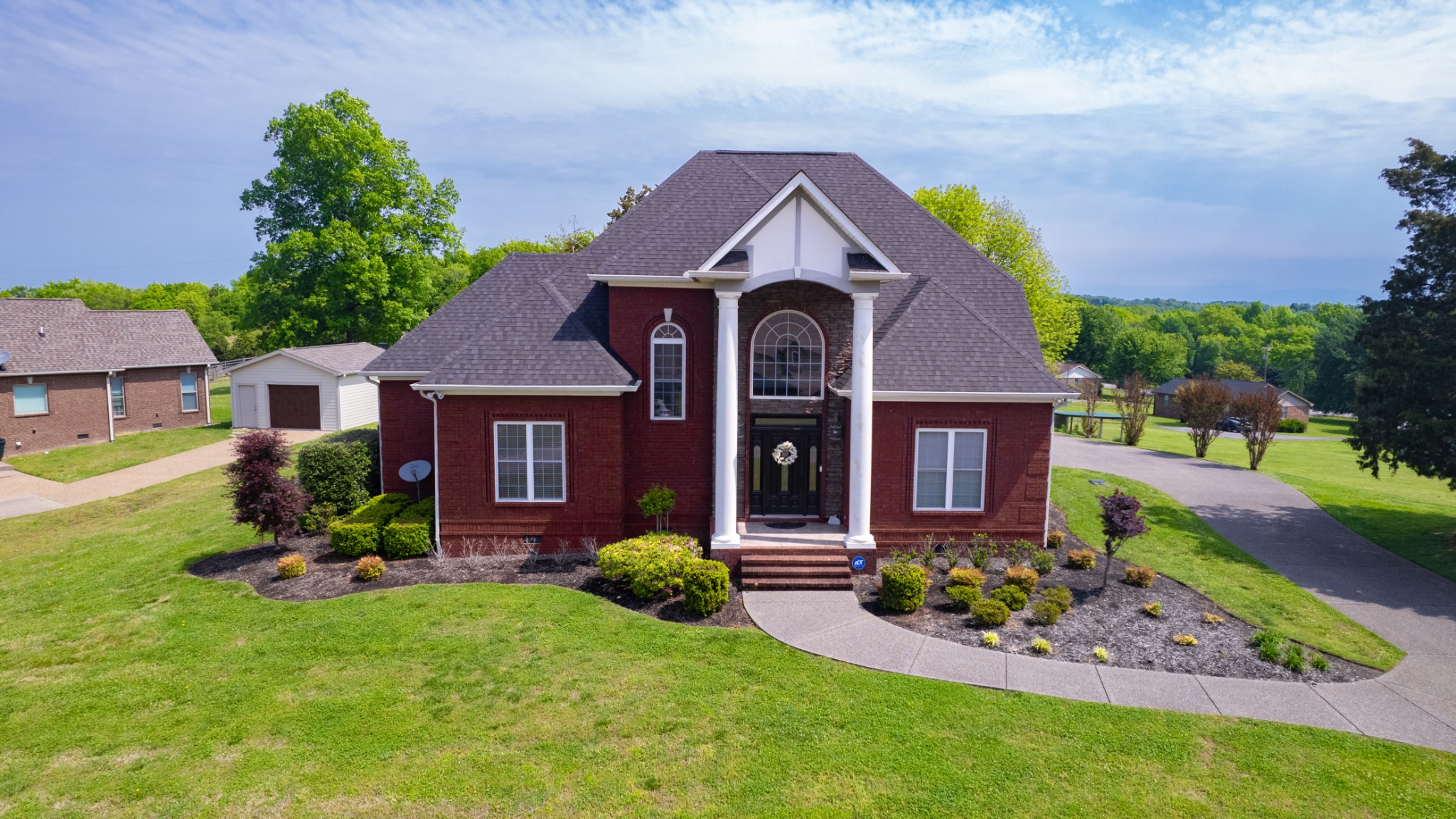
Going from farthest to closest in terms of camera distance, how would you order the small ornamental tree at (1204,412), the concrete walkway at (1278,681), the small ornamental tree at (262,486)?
the small ornamental tree at (1204,412)
the small ornamental tree at (262,486)
the concrete walkway at (1278,681)

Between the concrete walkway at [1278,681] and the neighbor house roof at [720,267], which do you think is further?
the neighbor house roof at [720,267]

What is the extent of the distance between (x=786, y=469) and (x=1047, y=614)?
6583mm

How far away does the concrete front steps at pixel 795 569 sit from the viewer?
47.6 ft

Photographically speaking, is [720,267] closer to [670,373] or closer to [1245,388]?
[670,373]

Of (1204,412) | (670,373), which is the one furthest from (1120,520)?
(1204,412)

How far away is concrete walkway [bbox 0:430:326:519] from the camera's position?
22109 millimetres

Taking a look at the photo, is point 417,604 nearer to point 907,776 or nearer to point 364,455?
point 364,455

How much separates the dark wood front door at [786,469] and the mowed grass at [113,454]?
83.4 ft

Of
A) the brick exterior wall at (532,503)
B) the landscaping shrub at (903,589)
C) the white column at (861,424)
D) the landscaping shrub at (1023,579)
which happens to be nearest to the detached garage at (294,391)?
the brick exterior wall at (532,503)

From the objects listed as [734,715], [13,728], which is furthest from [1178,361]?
[13,728]

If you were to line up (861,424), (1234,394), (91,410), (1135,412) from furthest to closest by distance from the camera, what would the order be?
(1234,394) → (1135,412) → (91,410) → (861,424)

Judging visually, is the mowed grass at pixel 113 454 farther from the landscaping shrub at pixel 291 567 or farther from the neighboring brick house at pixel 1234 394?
the neighboring brick house at pixel 1234 394

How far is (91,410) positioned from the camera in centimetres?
3078

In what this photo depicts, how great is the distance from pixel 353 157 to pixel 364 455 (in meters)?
26.3
